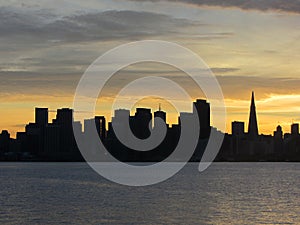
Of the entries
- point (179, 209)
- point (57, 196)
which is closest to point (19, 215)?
point (179, 209)

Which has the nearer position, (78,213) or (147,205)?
(78,213)

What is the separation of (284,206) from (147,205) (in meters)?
22.7

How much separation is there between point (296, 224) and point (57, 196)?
56.0 meters

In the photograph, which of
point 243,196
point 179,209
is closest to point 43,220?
point 179,209

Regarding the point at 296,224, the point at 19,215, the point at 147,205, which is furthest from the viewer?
the point at 147,205

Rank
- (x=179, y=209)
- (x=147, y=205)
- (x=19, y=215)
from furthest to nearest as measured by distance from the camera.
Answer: (x=147, y=205) → (x=179, y=209) → (x=19, y=215)

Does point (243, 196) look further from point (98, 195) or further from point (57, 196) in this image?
point (57, 196)

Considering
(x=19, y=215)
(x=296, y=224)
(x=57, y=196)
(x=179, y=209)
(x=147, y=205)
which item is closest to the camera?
(x=296, y=224)

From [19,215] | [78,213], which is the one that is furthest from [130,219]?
[19,215]

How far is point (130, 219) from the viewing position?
8262 centimetres

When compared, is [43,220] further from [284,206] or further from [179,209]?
[284,206]

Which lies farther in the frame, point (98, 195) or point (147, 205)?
point (98, 195)

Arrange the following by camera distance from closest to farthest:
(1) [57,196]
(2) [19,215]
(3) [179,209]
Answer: (2) [19,215] < (3) [179,209] < (1) [57,196]

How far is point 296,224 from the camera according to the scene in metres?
80.4
